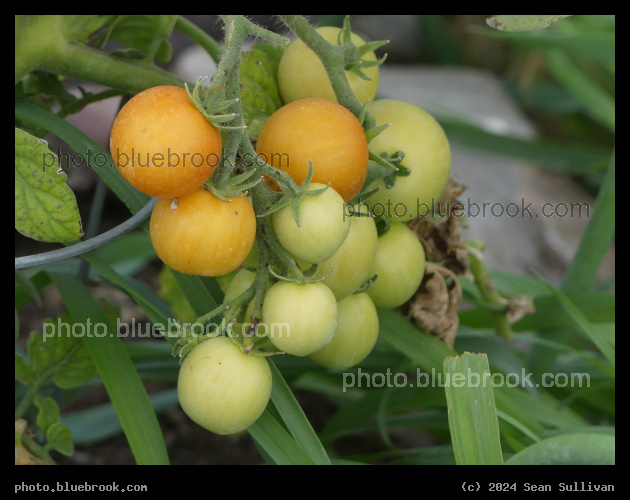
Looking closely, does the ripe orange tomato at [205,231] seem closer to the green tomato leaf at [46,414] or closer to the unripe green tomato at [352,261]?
the unripe green tomato at [352,261]

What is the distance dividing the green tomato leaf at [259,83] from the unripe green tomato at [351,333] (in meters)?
0.17

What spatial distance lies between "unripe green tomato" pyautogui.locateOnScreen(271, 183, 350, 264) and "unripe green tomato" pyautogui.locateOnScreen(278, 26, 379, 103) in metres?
0.15

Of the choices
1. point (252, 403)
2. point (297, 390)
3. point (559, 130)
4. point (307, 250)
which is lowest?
point (559, 130)

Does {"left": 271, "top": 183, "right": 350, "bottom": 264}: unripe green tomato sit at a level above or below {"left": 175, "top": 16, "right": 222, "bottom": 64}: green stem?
below

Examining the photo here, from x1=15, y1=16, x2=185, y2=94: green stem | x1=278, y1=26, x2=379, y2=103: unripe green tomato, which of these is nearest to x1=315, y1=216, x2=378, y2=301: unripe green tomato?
x1=278, y1=26, x2=379, y2=103: unripe green tomato

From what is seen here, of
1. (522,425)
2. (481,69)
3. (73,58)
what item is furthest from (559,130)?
(73,58)

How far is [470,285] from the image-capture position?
837 millimetres

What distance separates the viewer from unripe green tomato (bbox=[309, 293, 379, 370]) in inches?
20.6

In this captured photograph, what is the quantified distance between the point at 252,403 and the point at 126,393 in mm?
177

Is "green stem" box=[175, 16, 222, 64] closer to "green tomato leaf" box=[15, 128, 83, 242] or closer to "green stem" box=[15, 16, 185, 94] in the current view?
"green stem" box=[15, 16, 185, 94]

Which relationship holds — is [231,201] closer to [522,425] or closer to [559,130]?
[522,425]

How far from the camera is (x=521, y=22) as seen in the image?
1.64 feet

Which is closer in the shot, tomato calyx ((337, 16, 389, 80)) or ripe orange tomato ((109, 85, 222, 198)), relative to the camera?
ripe orange tomato ((109, 85, 222, 198))

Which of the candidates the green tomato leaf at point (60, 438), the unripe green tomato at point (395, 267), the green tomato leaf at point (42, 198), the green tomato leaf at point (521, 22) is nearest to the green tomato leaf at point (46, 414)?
the green tomato leaf at point (60, 438)
